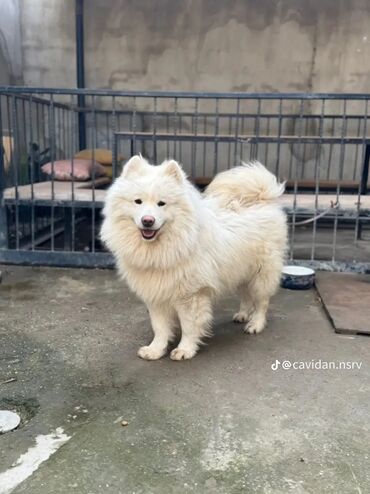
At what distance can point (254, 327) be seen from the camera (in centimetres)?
320

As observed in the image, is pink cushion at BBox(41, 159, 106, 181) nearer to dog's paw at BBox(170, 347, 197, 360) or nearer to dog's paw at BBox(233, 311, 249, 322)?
dog's paw at BBox(233, 311, 249, 322)

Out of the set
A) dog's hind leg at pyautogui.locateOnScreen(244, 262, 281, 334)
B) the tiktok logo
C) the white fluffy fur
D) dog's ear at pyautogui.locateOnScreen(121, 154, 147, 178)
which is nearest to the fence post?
the white fluffy fur

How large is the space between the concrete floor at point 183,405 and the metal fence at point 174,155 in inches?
53.3

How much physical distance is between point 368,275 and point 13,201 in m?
3.55

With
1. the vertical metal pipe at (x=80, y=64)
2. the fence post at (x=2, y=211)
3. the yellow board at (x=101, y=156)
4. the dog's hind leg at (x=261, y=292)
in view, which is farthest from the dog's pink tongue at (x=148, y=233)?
the vertical metal pipe at (x=80, y=64)

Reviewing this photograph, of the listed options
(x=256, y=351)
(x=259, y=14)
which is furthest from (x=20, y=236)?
(x=259, y=14)

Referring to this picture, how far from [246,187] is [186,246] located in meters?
0.82

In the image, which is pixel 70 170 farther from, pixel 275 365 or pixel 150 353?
pixel 275 365

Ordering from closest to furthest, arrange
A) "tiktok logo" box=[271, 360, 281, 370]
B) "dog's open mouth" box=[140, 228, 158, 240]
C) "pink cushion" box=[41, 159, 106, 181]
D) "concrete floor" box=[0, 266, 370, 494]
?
"concrete floor" box=[0, 266, 370, 494] < "dog's open mouth" box=[140, 228, 158, 240] < "tiktok logo" box=[271, 360, 281, 370] < "pink cushion" box=[41, 159, 106, 181]

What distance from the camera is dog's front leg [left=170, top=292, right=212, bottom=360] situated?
108 inches

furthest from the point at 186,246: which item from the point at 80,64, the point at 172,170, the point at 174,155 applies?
the point at 80,64

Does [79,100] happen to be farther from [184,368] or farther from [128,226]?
[184,368]

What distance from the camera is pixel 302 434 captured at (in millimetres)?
2053

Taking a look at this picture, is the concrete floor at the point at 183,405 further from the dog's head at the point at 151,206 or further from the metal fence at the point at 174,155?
the metal fence at the point at 174,155
